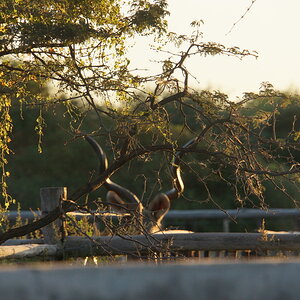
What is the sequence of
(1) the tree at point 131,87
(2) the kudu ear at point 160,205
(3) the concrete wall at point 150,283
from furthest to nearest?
(2) the kudu ear at point 160,205 → (1) the tree at point 131,87 → (3) the concrete wall at point 150,283

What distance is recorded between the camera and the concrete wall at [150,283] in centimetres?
63

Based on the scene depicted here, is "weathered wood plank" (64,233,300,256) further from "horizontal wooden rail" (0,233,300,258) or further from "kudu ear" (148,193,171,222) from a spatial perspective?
"kudu ear" (148,193,171,222)

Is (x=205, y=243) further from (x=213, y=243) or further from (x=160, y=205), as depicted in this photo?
(x=160, y=205)

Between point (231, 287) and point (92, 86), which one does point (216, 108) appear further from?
point (231, 287)

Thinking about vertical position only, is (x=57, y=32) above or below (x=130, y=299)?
above

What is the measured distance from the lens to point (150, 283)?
0.63 metres

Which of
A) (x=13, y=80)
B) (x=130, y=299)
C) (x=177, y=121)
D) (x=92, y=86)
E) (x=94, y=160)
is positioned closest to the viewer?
(x=130, y=299)

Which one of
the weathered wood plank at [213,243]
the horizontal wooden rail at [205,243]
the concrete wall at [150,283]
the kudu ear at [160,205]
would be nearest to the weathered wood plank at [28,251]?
the horizontal wooden rail at [205,243]

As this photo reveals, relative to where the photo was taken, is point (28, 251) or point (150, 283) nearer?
point (150, 283)

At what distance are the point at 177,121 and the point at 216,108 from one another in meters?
15.5

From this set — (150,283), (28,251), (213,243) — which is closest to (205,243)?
(213,243)

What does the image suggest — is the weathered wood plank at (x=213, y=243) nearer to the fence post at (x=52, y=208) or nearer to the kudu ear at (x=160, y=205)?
the fence post at (x=52, y=208)

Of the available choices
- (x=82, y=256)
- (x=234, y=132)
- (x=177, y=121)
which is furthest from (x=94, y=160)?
(x=234, y=132)

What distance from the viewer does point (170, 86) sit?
6254 millimetres
